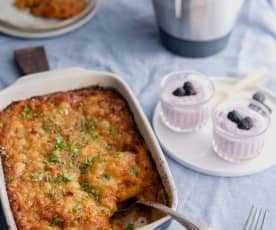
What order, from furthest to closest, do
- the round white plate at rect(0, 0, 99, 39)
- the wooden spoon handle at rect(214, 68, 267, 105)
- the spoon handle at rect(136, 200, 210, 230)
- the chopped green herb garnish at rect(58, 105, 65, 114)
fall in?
the round white plate at rect(0, 0, 99, 39) < the wooden spoon handle at rect(214, 68, 267, 105) < the chopped green herb garnish at rect(58, 105, 65, 114) < the spoon handle at rect(136, 200, 210, 230)

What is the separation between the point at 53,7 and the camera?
81.6 inches

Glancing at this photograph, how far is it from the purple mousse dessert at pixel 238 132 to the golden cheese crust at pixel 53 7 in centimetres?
82

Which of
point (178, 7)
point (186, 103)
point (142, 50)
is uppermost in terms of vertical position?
point (178, 7)

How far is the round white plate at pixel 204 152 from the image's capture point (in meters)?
1.51

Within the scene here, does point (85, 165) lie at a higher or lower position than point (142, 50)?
higher

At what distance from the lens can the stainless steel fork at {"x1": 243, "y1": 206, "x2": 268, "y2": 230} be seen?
1.36 meters

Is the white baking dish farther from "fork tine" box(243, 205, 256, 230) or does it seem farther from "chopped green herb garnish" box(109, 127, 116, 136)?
"fork tine" box(243, 205, 256, 230)

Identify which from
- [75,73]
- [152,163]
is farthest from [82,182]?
[75,73]

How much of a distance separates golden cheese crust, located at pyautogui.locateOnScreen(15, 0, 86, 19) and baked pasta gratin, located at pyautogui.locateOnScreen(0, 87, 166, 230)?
589 millimetres

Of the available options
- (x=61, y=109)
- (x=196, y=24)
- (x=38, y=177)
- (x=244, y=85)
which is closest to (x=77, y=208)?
(x=38, y=177)

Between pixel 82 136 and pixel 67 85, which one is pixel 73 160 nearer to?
pixel 82 136

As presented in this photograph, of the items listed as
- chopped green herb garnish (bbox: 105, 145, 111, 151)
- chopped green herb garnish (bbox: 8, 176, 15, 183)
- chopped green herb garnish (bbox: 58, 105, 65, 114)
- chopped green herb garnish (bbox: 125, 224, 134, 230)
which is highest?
chopped green herb garnish (bbox: 8, 176, 15, 183)

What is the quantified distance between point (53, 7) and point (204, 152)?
0.89 m

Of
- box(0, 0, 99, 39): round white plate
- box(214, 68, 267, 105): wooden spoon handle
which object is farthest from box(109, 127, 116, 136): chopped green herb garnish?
box(0, 0, 99, 39): round white plate
